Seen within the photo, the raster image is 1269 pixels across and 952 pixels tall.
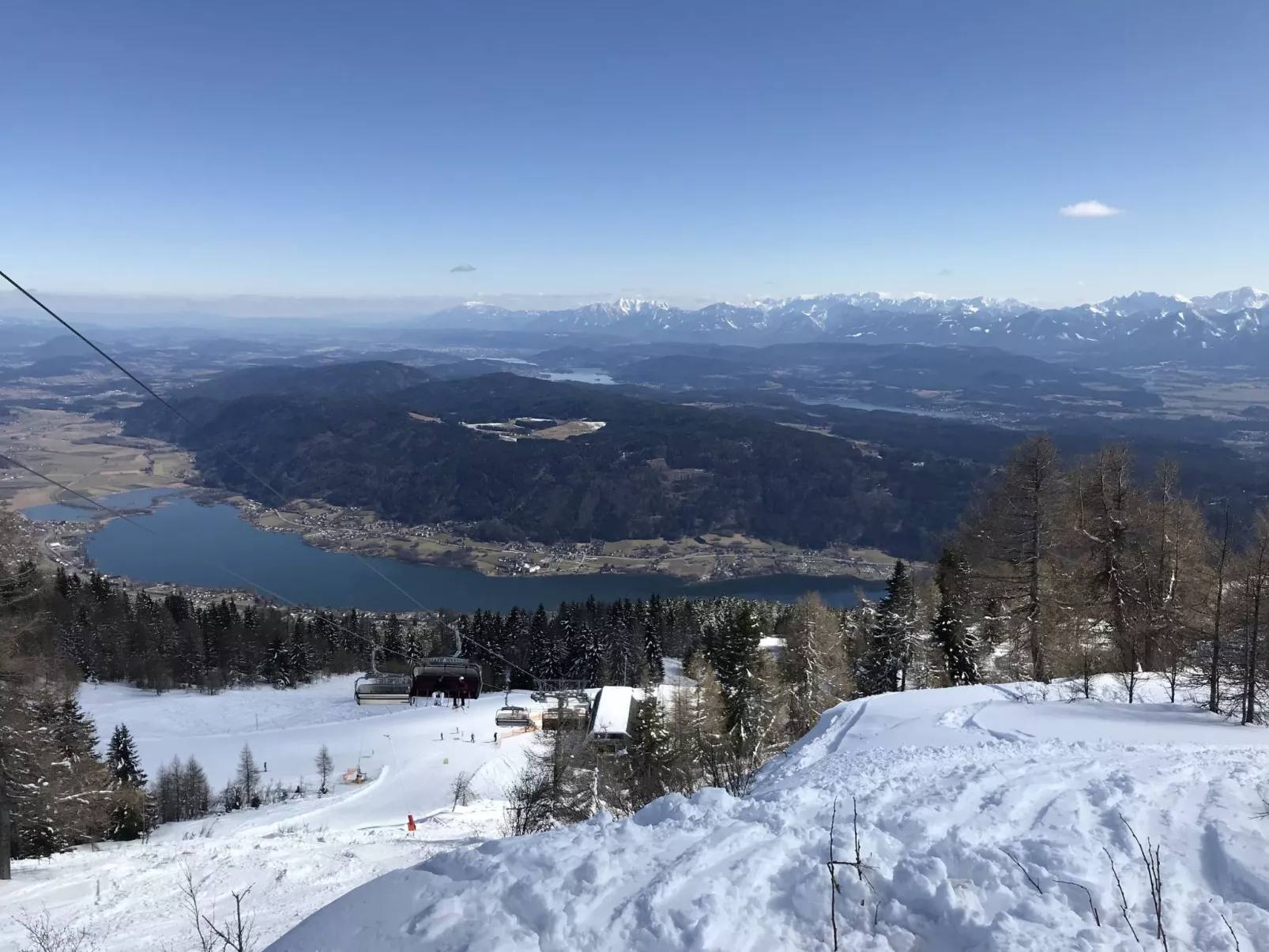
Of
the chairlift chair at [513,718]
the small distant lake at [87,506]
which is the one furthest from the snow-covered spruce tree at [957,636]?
the small distant lake at [87,506]

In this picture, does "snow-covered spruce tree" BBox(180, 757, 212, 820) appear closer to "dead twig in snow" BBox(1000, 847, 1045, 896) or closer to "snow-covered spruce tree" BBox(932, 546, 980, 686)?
"snow-covered spruce tree" BBox(932, 546, 980, 686)

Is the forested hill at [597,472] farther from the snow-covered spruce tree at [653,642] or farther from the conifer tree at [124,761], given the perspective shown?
the conifer tree at [124,761]

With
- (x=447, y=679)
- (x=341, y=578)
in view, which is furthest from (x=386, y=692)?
(x=341, y=578)

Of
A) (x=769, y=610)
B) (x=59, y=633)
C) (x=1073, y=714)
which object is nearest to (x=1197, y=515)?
(x=1073, y=714)

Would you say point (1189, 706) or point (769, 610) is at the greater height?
point (1189, 706)

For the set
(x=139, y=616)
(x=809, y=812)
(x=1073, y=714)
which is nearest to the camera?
(x=809, y=812)

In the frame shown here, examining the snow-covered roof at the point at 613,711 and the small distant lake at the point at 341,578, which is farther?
the small distant lake at the point at 341,578

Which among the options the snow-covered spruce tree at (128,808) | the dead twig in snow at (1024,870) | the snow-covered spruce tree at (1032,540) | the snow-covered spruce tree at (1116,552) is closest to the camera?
the dead twig in snow at (1024,870)

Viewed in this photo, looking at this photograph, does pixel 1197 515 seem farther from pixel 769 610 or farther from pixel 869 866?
pixel 769 610
